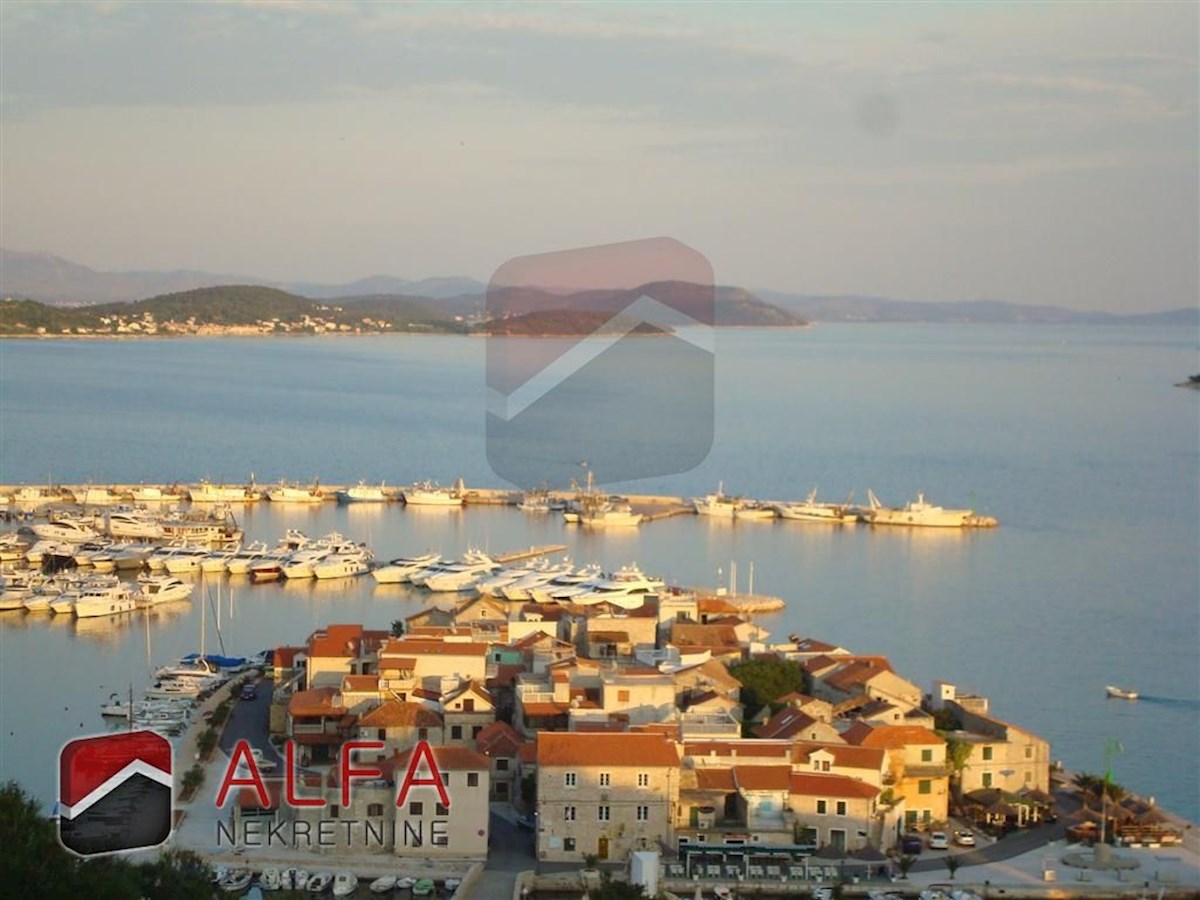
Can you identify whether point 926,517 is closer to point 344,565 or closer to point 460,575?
point 460,575

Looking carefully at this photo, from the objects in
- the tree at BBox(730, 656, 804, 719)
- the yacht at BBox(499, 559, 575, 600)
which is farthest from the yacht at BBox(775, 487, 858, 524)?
the tree at BBox(730, 656, 804, 719)

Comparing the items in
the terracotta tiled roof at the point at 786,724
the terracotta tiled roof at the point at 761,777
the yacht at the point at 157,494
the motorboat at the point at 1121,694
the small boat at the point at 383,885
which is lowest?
the small boat at the point at 383,885

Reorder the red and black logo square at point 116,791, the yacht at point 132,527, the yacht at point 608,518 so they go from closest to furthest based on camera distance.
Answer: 1. the red and black logo square at point 116,791
2. the yacht at point 132,527
3. the yacht at point 608,518

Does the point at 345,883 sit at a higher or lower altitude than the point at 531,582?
lower

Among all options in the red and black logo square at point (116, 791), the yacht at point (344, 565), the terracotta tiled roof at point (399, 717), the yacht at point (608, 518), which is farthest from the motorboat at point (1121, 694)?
the red and black logo square at point (116, 791)

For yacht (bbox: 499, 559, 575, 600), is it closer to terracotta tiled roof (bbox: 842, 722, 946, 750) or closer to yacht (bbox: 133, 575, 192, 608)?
yacht (bbox: 133, 575, 192, 608)

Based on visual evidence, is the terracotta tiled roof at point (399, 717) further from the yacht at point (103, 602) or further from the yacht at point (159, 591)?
the yacht at point (159, 591)

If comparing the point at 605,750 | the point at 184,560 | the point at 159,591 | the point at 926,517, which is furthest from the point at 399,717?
the point at 926,517

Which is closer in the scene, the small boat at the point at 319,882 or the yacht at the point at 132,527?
the small boat at the point at 319,882
